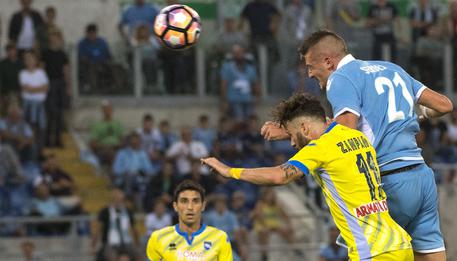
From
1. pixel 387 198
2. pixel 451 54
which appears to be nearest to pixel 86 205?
pixel 451 54

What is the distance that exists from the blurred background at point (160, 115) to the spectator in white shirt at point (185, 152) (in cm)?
2

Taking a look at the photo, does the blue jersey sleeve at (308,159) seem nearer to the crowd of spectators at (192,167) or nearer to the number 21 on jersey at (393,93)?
the number 21 on jersey at (393,93)

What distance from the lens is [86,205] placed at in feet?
64.5

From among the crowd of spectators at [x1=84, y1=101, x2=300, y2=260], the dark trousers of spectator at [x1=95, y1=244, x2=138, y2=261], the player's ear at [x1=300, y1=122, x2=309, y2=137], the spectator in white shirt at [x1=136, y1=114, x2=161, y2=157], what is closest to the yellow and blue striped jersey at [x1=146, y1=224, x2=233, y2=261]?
the player's ear at [x1=300, y1=122, x2=309, y2=137]

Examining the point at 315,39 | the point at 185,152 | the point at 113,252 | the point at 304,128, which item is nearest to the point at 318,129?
the point at 304,128

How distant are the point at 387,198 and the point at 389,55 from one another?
13697 mm

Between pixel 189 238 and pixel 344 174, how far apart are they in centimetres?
374

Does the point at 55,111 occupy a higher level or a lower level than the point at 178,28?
lower

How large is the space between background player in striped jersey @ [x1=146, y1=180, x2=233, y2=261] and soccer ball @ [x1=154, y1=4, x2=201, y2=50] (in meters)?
1.29

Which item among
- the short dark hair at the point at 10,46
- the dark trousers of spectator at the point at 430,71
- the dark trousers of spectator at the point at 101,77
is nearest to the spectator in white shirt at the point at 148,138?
the dark trousers of spectator at the point at 101,77

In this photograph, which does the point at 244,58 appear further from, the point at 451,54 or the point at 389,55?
the point at 451,54

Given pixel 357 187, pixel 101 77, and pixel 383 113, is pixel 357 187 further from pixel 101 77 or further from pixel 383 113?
pixel 101 77

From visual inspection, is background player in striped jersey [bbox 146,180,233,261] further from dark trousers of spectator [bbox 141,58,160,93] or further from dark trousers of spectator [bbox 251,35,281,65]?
dark trousers of spectator [bbox 251,35,281,65]

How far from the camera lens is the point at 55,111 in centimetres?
2009
